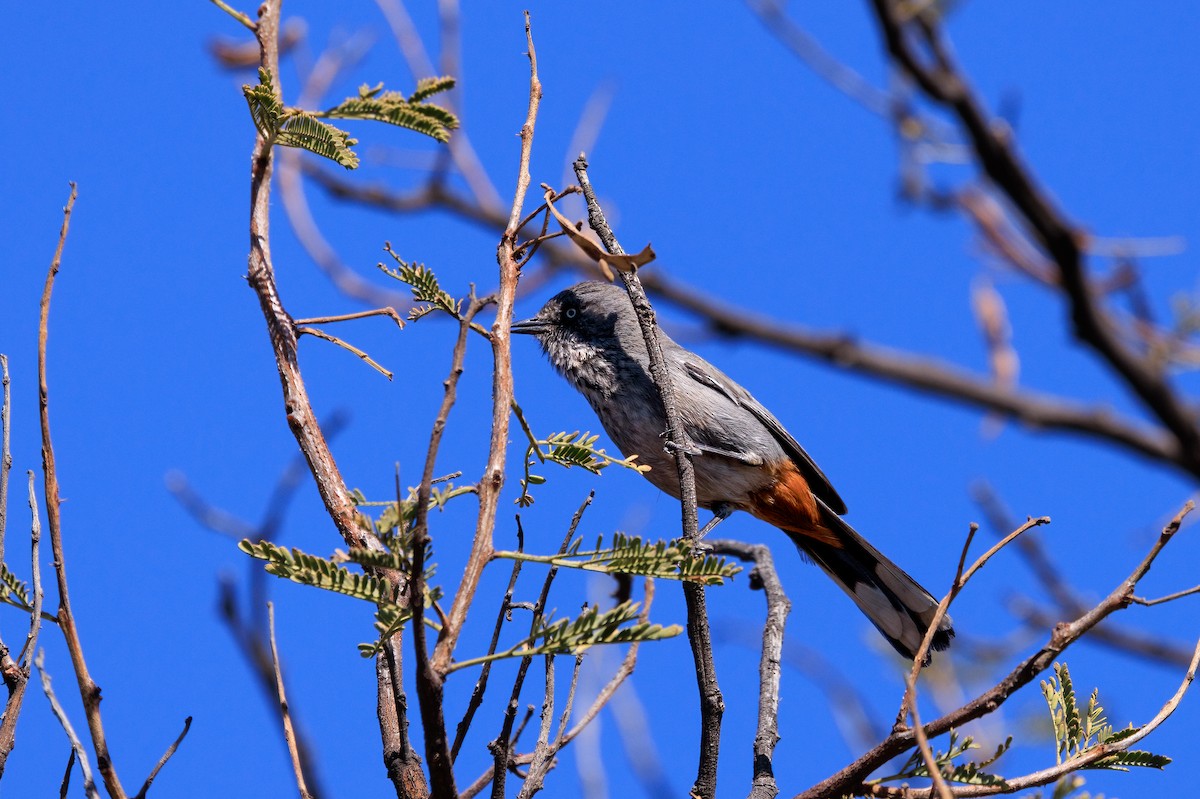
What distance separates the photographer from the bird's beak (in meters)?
5.71

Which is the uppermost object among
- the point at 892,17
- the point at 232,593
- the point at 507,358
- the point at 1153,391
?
the point at 892,17

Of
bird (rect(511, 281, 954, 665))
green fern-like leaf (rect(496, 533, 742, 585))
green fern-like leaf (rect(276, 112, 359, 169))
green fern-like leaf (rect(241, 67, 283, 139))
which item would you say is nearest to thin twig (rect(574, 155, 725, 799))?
green fern-like leaf (rect(496, 533, 742, 585))

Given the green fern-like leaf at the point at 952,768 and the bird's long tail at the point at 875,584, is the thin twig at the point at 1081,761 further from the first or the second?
the bird's long tail at the point at 875,584

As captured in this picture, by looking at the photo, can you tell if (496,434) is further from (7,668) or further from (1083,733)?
(1083,733)

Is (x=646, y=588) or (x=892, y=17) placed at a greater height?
(x=892, y=17)

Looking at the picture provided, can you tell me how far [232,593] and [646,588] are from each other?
1.15 meters

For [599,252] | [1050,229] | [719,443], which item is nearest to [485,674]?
[599,252]

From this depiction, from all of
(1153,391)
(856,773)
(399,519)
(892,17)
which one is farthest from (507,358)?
(1153,391)

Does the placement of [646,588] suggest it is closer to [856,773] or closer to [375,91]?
[856,773]

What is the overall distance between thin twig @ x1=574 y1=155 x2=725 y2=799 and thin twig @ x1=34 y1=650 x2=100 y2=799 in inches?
40.7

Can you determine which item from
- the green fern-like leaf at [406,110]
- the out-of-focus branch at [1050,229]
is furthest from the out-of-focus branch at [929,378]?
the green fern-like leaf at [406,110]

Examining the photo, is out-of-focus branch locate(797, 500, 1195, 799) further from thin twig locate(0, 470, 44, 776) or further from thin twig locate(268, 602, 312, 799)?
thin twig locate(0, 470, 44, 776)

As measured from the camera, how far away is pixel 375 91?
2650mm

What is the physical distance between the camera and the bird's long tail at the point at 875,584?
5070 mm
